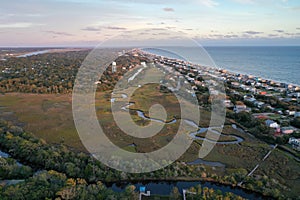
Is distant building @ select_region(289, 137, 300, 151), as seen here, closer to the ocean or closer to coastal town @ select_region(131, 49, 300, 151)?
coastal town @ select_region(131, 49, 300, 151)

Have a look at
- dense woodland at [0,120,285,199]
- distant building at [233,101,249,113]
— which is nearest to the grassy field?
dense woodland at [0,120,285,199]

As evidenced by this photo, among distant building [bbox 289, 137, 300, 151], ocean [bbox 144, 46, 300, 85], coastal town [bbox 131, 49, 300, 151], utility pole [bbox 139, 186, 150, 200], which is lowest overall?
utility pole [bbox 139, 186, 150, 200]

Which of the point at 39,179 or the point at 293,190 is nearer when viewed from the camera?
the point at 39,179

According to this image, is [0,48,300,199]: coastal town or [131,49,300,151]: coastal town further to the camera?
[131,49,300,151]: coastal town

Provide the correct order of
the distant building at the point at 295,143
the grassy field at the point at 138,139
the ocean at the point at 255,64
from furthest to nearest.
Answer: the ocean at the point at 255,64 < the distant building at the point at 295,143 < the grassy field at the point at 138,139

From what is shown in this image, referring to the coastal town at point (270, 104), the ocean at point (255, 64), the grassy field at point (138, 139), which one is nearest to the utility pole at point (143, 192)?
the grassy field at point (138, 139)

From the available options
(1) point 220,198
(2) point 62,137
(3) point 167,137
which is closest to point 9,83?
(2) point 62,137

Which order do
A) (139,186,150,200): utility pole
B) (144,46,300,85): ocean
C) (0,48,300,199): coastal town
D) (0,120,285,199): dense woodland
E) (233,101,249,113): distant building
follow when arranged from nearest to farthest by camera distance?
(0,120,285,199): dense woodland < (139,186,150,200): utility pole < (0,48,300,199): coastal town < (144,46,300,85): ocean < (233,101,249,113): distant building

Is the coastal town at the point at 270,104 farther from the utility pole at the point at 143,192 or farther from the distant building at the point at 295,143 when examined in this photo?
the utility pole at the point at 143,192

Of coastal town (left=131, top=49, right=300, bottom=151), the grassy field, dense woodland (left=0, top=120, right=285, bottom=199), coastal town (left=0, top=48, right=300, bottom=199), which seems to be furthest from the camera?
coastal town (left=131, top=49, right=300, bottom=151)

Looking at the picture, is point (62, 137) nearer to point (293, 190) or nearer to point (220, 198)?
point (220, 198)

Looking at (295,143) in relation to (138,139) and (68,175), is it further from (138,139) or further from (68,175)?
(68,175)
